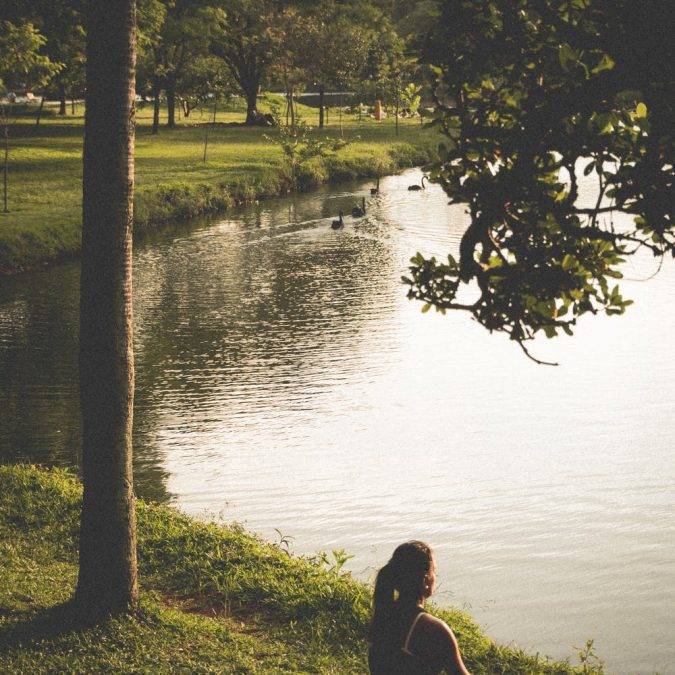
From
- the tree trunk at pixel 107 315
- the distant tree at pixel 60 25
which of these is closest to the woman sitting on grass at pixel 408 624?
the tree trunk at pixel 107 315

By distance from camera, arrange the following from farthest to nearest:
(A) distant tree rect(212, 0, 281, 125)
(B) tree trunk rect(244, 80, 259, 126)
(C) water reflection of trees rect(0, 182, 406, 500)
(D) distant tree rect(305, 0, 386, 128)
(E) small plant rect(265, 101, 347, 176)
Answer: (B) tree trunk rect(244, 80, 259, 126), (D) distant tree rect(305, 0, 386, 128), (A) distant tree rect(212, 0, 281, 125), (E) small plant rect(265, 101, 347, 176), (C) water reflection of trees rect(0, 182, 406, 500)

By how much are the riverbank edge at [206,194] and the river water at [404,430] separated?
114 cm

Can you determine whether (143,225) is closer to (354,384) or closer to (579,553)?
Answer: (354,384)

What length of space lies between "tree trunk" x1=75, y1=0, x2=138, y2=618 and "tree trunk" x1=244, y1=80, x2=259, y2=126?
61745mm

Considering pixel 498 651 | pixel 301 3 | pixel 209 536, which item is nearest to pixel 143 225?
pixel 209 536

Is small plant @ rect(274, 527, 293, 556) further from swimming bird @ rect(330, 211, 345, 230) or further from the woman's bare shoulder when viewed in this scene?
swimming bird @ rect(330, 211, 345, 230)

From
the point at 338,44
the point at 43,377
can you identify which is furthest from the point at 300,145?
the point at 43,377

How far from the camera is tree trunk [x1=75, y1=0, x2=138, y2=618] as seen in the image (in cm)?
890

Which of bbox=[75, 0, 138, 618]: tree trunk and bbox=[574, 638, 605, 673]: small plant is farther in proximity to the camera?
bbox=[574, 638, 605, 673]: small plant

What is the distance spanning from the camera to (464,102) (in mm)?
7602

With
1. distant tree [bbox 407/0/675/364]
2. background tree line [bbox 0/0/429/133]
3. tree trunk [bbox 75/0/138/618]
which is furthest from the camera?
background tree line [bbox 0/0/429/133]

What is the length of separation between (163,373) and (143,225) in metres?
17.3

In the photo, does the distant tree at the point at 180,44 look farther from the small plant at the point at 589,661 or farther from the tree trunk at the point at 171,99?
the small plant at the point at 589,661

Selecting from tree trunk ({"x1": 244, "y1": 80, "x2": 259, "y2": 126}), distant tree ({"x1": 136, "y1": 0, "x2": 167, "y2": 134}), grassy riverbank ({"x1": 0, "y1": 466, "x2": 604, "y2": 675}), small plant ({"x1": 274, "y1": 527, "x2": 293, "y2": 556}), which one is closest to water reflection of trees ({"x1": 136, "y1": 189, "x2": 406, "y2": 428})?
small plant ({"x1": 274, "y1": 527, "x2": 293, "y2": 556})
